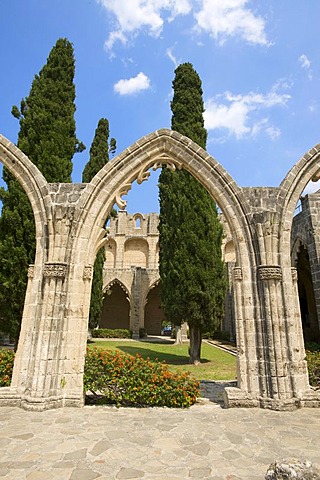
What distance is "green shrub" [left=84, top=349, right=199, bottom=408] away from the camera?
5.10 metres

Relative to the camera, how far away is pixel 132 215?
110ft

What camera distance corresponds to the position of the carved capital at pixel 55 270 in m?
5.20

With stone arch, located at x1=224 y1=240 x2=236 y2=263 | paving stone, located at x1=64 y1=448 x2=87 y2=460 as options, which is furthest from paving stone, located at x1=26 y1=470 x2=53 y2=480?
stone arch, located at x1=224 y1=240 x2=236 y2=263

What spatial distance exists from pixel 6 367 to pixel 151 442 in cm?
361

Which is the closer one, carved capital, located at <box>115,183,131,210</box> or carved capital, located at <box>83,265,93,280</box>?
carved capital, located at <box>83,265,93,280</box>

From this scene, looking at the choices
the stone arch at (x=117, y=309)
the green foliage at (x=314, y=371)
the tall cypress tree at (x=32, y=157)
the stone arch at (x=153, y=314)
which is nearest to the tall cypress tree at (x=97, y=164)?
the tall cypress tree at (x=32, y=157)

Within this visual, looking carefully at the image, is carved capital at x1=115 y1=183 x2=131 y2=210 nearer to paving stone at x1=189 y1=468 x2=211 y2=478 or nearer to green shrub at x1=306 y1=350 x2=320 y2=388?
paving stone at x1=189 y1=468 x2=211 y2=478

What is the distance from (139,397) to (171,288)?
6924 millimetres

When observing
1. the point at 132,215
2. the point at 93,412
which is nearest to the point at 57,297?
the point at 93,412

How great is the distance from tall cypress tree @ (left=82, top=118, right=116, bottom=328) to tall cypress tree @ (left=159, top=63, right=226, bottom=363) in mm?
6697

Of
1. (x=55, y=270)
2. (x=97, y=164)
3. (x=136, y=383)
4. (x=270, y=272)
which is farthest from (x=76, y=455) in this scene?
(x=97, y=164)

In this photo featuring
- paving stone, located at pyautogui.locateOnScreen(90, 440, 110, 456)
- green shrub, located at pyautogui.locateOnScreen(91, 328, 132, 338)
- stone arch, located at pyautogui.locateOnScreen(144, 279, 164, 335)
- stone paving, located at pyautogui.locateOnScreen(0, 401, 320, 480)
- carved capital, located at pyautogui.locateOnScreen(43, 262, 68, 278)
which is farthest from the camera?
stone arch, located at pyautogui.locateOnScreen(144, 279, 164, 335)

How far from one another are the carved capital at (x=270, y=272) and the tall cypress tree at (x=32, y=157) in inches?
236

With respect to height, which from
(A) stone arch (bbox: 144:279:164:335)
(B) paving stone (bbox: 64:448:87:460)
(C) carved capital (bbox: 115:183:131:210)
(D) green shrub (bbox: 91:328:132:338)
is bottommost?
(B) paving stone (bbox: 64:448:87:460)
